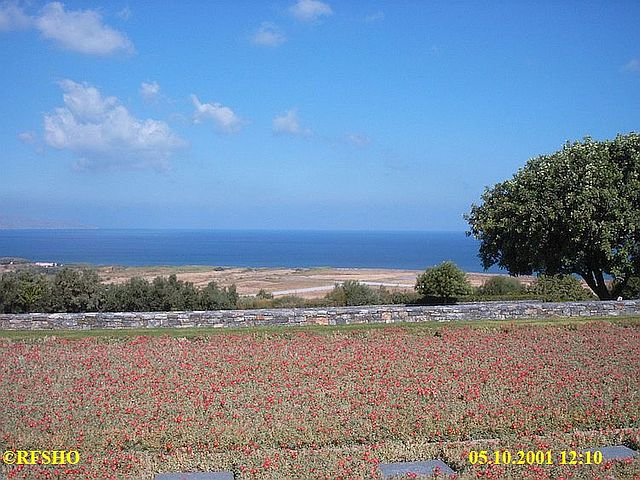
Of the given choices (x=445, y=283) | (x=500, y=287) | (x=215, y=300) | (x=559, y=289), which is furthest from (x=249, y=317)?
(x=500, y=287)

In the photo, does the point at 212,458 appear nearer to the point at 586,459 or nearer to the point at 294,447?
the point at 294,447

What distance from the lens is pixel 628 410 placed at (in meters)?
10.1

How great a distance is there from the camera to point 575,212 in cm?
2336

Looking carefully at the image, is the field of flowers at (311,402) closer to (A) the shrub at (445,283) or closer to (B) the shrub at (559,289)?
(A) the shrub at (445,283)

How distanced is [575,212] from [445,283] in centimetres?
767

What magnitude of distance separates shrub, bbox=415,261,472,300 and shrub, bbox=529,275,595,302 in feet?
12.8

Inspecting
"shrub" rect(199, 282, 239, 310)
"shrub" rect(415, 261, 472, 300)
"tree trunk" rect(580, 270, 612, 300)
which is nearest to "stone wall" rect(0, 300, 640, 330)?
"tree trunk" rect(580, 270, 612, 300)

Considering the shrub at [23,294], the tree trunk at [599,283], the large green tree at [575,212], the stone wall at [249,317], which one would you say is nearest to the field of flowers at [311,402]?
the stone wall at [249,317]

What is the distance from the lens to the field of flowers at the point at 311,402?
8.20 m

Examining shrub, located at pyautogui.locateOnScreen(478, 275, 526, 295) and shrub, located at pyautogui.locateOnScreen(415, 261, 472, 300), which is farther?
shrub, located at pyautogui.locateOnScreen(478, 275, 526, 295)

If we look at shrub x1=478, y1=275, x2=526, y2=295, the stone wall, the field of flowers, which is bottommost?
the field of flowers

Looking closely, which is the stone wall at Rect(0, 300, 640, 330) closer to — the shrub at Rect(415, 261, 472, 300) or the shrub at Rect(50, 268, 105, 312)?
the shrub at Rect(50, 268, 105, 312)

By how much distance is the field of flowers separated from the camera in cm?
820

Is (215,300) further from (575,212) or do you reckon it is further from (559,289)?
(559,289)
